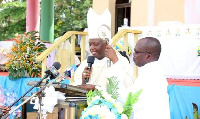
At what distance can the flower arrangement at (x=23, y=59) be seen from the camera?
7102mm

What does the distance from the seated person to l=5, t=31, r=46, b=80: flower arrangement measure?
2955 millimetres

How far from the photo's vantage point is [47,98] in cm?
320

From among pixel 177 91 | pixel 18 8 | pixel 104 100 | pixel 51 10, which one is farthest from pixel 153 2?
pixel 18 8

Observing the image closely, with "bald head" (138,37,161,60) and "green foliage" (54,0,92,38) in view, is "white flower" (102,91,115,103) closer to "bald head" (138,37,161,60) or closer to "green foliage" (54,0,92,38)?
"bald head" (138,37,161,60)

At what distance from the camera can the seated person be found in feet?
12.1

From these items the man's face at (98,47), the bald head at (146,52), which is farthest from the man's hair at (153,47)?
the man's face at (98,47)

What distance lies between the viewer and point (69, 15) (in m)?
24.6

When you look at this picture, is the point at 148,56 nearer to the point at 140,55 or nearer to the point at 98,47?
the point at 140,55

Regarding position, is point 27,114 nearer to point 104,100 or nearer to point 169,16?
point 104,100

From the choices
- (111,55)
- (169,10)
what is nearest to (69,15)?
(169,10)

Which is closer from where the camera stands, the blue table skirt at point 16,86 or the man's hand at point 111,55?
the man's hand at point 111,55

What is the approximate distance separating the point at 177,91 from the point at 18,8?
1856 cm

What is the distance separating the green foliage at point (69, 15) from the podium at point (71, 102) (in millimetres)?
21132

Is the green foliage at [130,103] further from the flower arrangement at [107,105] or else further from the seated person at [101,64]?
the seated person at [101,64]
